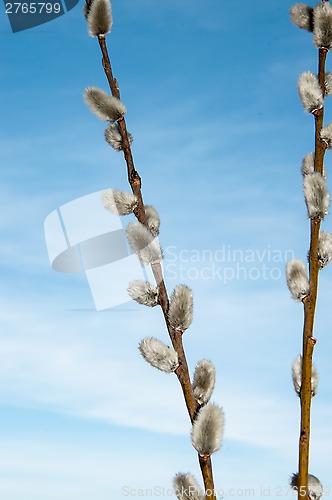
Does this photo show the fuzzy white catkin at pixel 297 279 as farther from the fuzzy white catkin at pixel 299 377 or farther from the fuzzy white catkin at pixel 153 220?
the fuzzy white catkin at pixel 153 220

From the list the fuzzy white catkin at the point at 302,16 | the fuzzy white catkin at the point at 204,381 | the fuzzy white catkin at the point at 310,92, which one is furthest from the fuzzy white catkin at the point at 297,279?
the fuzzy white catkin at the point at 302,16

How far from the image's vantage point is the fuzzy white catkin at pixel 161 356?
134 centimetres

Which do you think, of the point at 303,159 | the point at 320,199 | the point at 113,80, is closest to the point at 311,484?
the point at 320,199

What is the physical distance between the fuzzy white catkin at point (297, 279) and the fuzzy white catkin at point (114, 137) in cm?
47

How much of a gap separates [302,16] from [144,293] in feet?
2.71

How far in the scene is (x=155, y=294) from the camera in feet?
4.56

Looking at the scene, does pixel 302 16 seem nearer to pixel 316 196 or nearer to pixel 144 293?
pixel 316 196

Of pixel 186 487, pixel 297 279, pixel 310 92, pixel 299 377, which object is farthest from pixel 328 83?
pixel 186 487

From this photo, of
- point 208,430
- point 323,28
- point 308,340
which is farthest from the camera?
point 323,28

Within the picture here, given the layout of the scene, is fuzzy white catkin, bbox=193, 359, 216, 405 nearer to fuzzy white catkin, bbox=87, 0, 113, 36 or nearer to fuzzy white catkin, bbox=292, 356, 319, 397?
fuzzy white catkin, bbox=292, 356, 319, 397

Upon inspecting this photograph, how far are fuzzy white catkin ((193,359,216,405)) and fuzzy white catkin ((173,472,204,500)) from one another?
0.17 m

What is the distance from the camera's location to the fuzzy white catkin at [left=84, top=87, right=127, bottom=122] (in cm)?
147

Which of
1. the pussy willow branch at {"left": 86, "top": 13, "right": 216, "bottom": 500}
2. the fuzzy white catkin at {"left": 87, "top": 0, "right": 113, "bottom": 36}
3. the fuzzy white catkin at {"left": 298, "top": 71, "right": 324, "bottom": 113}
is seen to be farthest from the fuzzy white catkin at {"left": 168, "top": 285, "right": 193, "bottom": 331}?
the fuzzy white catkin at {"left": 87, "top": 0, "right": 113, "bottom": 36}

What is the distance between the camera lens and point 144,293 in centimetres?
138
